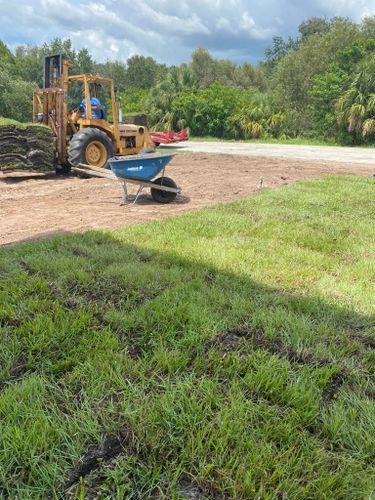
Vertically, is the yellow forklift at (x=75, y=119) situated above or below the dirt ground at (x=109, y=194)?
above

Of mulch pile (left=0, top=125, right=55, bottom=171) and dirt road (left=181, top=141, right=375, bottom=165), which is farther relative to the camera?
dirt road (left=181, top=141, right=375, bottom=165)

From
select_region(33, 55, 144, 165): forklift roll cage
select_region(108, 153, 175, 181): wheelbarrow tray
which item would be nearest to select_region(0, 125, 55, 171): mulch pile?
select_region(33, 55, 144, 165): forklift roll cage

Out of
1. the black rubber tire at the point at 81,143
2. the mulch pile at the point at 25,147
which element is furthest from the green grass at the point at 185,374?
the mulch pile at the point at 25,147

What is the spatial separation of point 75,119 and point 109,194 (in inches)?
149

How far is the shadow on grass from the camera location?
1.66m

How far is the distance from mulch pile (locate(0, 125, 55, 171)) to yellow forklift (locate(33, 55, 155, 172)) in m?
0.57

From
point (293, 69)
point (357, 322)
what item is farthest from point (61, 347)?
point (293, 69)

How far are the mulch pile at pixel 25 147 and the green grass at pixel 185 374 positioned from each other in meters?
6.31

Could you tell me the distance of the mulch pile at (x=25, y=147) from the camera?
9.66 metres

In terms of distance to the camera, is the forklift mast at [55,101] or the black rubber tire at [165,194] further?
the forklift mast at [55,101]

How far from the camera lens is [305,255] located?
14.3 ft

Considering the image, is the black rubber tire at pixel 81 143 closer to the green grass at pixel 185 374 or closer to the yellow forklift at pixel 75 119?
the yellow forklift at pixel 75 119

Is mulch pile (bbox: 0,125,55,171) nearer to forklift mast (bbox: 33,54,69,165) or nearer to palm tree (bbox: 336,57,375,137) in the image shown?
forklift mast (bbox: 33,54,69,165)

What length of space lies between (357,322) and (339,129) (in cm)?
2477
